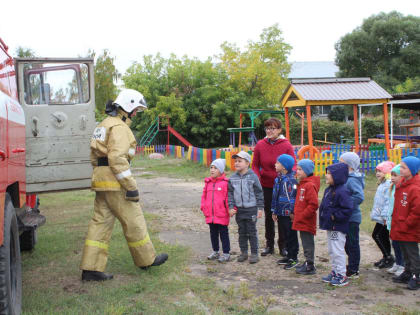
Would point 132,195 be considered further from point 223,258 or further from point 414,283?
point 414,283

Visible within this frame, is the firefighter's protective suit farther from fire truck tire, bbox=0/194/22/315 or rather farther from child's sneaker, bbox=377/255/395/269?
child's sneaker, bbox=377/255/395/269

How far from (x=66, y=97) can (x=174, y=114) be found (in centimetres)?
2692

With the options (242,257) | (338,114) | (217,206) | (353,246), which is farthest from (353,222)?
(338,114)

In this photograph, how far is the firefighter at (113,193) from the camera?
16.5 ft

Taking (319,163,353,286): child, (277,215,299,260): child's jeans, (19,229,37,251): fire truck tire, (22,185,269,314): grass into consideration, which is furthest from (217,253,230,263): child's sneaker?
(19,229,37,251): fire truck tire

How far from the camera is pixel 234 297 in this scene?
15.1ft

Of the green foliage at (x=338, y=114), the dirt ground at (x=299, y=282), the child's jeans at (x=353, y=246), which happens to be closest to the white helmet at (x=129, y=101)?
the dirt ground at (x=299, y=282)

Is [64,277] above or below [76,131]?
below

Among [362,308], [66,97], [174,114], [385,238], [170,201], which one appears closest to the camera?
[362,308]

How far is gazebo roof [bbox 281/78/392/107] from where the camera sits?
14.6m

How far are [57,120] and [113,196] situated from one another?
1.52 metres

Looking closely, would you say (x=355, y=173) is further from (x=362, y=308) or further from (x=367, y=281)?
(x=362, y=308)

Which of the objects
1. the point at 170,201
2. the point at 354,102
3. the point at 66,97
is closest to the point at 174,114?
the point at 354,102

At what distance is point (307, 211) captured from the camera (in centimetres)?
531
